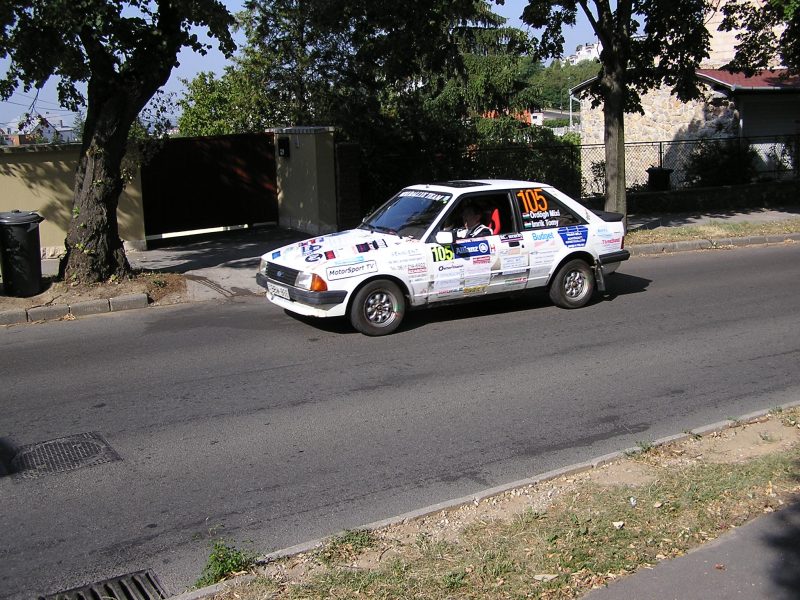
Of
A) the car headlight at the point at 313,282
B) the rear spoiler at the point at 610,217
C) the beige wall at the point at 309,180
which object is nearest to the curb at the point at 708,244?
the rear spoiler at the point at 610,217

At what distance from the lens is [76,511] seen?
5277 mm

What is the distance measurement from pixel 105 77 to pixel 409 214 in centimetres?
478

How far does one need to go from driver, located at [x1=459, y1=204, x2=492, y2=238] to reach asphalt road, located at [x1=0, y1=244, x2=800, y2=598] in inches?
43.5

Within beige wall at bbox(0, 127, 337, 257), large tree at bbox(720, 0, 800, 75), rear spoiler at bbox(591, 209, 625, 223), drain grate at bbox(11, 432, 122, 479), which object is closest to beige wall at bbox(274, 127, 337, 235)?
beige wall at bbox(0, 127, 337, 257)

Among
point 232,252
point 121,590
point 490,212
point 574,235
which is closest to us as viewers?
point 121,590

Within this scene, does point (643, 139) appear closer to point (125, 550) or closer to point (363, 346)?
point (363, 346)

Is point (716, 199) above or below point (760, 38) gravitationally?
below

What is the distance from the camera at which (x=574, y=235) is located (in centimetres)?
1075

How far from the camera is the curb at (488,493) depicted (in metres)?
4.23

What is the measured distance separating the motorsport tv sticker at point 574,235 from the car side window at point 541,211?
0.07 metres

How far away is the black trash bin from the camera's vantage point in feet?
36.4

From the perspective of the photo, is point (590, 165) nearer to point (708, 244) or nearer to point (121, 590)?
point (708, 244)

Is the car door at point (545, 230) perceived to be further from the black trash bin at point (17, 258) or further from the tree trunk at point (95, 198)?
the black trash bin at point (17, 258)

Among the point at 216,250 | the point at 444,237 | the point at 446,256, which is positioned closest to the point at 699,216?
the point at 216,250
